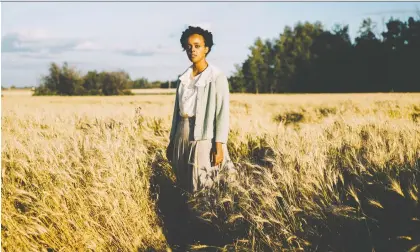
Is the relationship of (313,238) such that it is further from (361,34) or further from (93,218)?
(361,34)

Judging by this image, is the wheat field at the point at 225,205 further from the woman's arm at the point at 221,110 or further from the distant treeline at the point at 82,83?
the distant treeline at the point at 82,83

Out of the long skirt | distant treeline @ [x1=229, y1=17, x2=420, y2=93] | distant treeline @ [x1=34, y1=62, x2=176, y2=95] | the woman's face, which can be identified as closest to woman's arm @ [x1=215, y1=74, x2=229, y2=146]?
the long skirt

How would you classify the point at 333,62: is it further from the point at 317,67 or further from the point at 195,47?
the point at 195,47

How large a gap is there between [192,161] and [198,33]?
1.09 m

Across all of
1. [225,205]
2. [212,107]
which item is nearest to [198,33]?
[212,107]

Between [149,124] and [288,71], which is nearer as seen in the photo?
[149,124]

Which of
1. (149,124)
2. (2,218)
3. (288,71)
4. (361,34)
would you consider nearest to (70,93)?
(288,71)

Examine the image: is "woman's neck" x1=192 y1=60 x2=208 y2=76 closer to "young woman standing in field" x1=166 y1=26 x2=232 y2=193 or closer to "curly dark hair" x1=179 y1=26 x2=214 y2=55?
"young woman standing in field" x1=166 y1=26 x2=232 y2=193

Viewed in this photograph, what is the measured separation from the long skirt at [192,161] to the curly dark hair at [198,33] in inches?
26.1

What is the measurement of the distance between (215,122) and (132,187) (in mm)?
902

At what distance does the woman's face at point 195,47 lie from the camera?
10.3ft

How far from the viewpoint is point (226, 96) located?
3158 millimetres

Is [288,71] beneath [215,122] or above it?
above

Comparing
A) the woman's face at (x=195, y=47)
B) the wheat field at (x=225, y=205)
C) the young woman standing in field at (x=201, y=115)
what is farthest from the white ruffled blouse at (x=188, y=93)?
the wheat field at (x=225, y=205)
